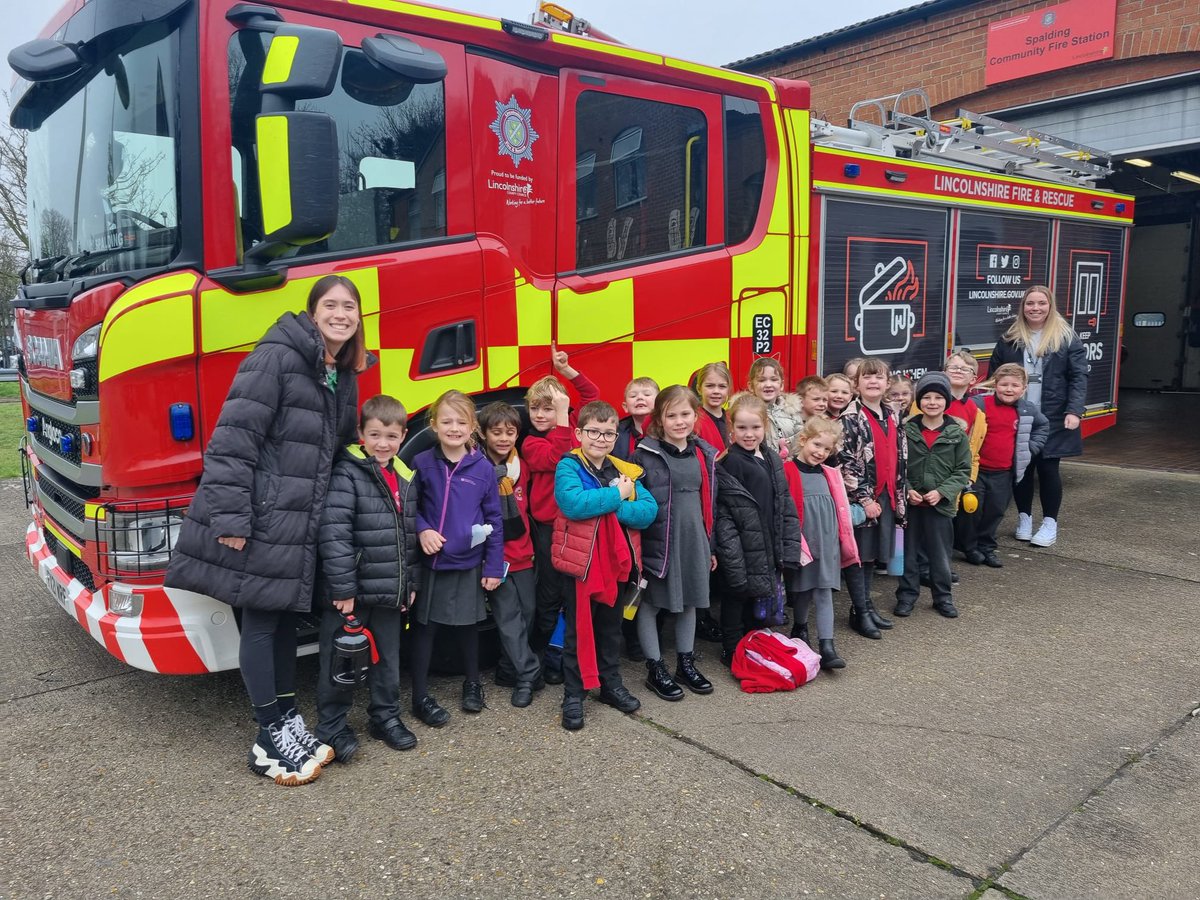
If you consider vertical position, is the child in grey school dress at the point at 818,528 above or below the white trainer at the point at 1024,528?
above

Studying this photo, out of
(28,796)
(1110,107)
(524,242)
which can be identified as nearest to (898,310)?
(524,242)

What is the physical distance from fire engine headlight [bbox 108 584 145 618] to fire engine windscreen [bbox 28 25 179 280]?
114 centimetres

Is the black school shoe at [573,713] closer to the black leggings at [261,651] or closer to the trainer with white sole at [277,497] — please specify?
the trainer with white sole at [277,497]

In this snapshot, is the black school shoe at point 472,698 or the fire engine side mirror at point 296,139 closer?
the fire engine side mirror at point 296,139

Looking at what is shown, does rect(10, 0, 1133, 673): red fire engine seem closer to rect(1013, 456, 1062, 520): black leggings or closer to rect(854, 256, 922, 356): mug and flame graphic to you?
rect(854, 256, 922, 356): mug and flame graphic

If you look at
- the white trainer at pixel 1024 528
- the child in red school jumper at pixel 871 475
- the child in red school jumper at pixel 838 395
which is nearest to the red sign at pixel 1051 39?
the white trainer at pixel 1024 528

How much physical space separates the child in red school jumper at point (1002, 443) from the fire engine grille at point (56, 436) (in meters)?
4.87

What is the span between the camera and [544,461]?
380cm

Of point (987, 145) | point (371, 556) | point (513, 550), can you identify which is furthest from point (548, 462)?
point (987, 145)

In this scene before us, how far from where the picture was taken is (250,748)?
11.4ft

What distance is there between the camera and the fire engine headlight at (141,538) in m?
3.22

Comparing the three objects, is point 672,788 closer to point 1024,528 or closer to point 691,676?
point 691,676

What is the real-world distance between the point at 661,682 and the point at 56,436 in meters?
2.64

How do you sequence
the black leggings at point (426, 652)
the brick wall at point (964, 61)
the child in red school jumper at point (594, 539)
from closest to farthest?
the child in red school jumper at point (594, 539), the black leggings at point (426, 652), the brick wall at point (964, 61)
